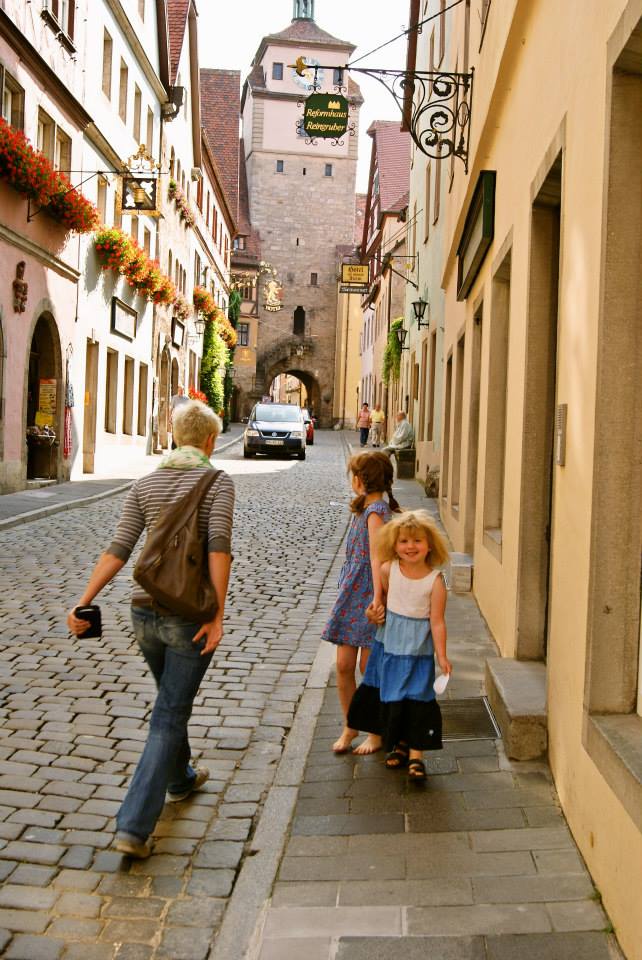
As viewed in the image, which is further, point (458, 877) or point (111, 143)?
point (111, 143)

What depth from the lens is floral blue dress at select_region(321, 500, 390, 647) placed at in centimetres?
513

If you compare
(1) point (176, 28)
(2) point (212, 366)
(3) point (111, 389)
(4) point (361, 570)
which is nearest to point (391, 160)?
(2) point (212, 366)

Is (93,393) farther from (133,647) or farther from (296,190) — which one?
(296,190)

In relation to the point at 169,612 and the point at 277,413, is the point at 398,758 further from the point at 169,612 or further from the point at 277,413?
the point at 277,413

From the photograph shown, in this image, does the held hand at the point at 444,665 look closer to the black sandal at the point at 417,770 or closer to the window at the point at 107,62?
the black sandal at the point at 417,770

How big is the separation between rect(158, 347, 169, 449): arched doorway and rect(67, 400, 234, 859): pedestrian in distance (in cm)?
2702

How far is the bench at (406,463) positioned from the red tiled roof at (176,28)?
1333 cm

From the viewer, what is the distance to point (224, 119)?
5003 cm

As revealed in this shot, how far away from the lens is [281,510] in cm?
1709

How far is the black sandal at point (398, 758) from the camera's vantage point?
191 inches

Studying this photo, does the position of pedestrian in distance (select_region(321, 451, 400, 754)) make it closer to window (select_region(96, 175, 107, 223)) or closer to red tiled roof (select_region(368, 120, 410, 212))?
window (select_region(96, 175, 107, 223))

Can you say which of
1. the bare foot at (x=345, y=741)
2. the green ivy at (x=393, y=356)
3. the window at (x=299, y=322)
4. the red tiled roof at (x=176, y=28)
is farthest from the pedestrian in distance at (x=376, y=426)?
the bare foot at (x=345, y=741)

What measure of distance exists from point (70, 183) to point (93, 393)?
4525mm

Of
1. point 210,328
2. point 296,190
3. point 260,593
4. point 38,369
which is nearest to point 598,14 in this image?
point 260,593
